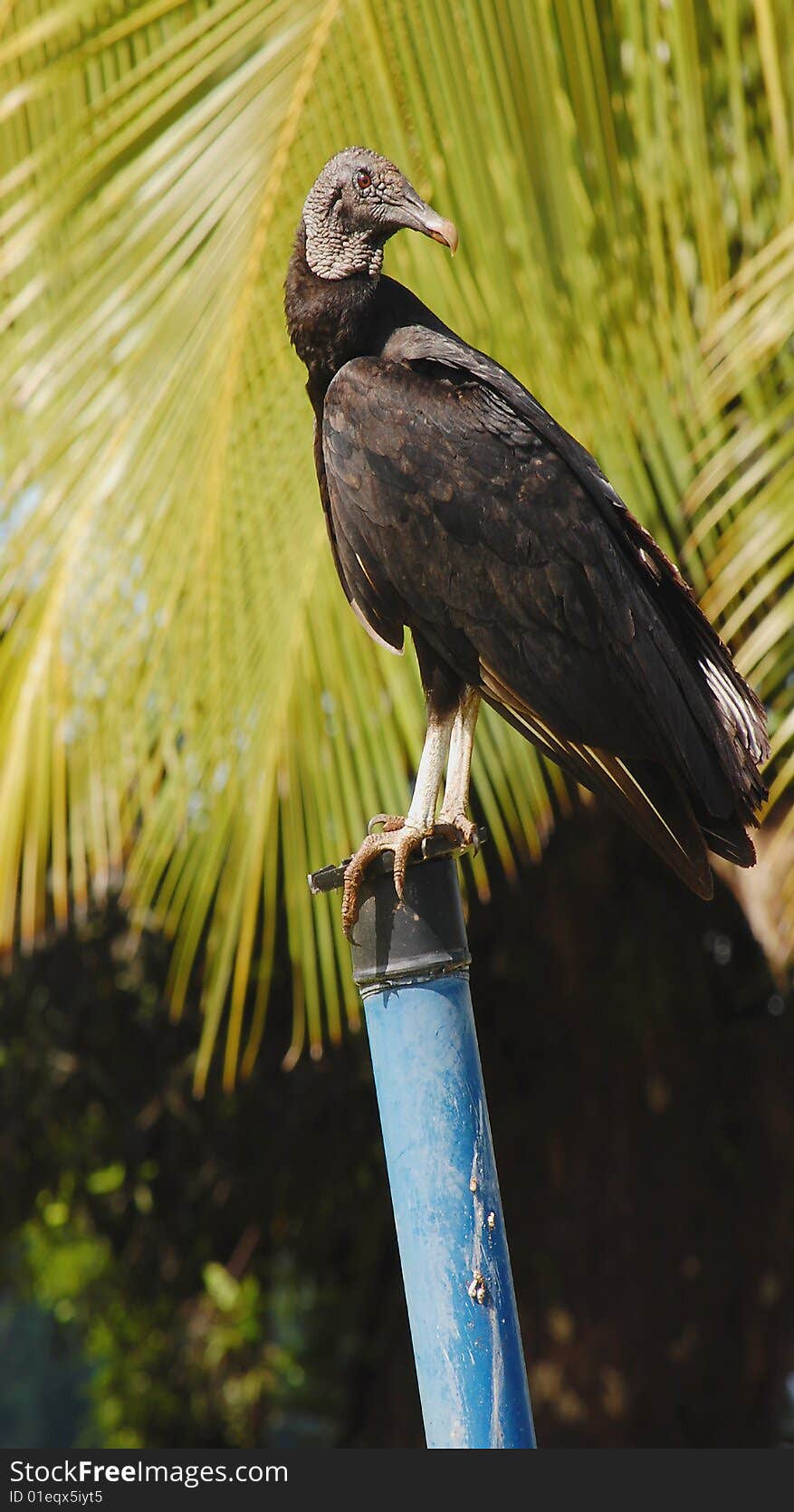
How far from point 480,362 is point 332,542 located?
28 cm

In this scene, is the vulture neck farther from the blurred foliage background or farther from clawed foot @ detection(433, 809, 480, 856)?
clawed foot @ detection(433, 809, 480, 856)

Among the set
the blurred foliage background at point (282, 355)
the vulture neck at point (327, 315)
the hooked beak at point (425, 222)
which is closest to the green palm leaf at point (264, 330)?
the blurred foliage background at point (282, 355)

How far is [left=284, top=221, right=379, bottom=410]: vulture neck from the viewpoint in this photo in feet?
5.49

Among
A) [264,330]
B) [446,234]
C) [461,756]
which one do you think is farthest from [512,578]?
[264,330]

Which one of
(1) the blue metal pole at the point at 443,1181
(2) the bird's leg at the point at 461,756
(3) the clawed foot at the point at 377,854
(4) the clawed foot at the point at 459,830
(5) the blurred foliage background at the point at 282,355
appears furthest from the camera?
(5) the blurred foliage background at the point at 282,355

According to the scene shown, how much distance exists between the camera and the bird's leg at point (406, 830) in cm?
150

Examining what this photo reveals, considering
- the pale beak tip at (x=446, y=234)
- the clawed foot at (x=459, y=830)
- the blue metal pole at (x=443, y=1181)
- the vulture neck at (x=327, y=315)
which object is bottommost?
the blue metal pole at (x=443, y=1181)

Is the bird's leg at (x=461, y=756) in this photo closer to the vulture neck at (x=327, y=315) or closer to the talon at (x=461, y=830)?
the talon at (x=461, y=830)

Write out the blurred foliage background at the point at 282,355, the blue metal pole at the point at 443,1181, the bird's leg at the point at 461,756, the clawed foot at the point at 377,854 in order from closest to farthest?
1. the blue metal pole at the point at 443,1181
2. the clawed foot at the point at 377,854
3. the bird's leg at the point at 461,756
4. the blurred foliage background at the point at 282,355

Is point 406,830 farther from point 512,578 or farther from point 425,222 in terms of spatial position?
point 425,222

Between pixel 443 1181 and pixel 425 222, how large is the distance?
1.03 meters

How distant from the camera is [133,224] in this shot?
1.92 metres

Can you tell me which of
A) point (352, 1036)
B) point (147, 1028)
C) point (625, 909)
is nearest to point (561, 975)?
point (625, 909)

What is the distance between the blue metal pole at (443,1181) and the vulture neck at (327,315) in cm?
70
